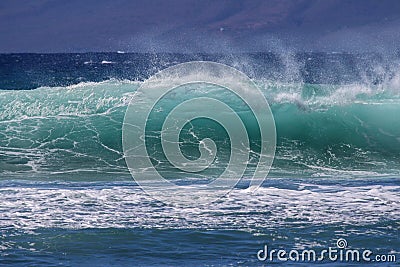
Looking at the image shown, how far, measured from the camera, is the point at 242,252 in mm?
9922

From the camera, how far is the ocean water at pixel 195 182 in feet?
33.5

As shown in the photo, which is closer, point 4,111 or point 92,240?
point 92,240

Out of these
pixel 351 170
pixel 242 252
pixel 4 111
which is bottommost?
pixel 242 252

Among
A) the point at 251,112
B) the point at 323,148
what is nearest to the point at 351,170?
the point at 323,148

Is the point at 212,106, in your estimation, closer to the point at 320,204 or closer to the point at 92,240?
the point at 320,204

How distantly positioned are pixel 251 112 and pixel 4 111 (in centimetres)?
742

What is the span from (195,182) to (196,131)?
21.6ft

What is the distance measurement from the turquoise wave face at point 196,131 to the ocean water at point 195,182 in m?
0.04

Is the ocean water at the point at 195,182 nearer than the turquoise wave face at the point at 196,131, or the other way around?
the ocean water at the point at 195,182

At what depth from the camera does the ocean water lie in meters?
10.2

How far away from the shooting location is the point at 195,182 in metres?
15.0

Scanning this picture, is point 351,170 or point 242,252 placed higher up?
point 351,170

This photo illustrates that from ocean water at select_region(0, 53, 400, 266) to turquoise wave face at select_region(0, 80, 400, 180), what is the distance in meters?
0.04

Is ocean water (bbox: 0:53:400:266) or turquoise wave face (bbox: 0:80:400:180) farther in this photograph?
turquoise wave face (bbox: 0:80:400:180)
